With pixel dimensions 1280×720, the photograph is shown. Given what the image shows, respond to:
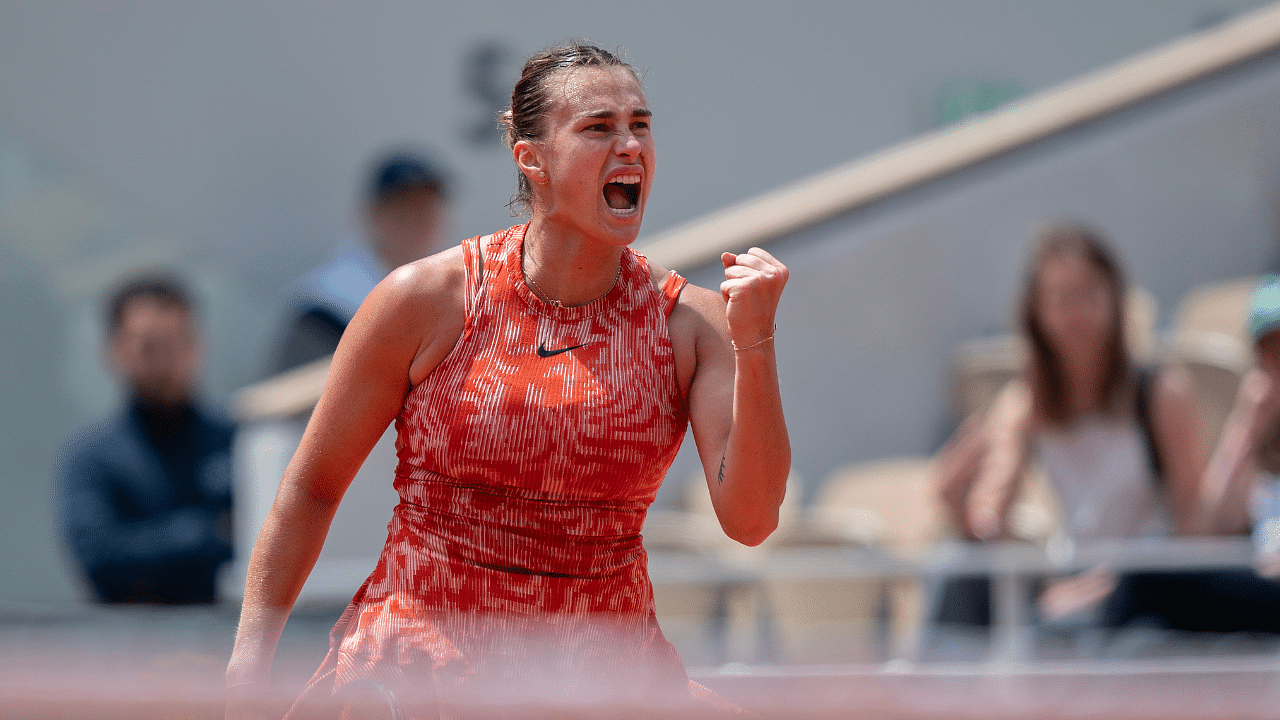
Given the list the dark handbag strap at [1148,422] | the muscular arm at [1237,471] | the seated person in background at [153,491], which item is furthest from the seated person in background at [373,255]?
the muscular arm at [1237,471]

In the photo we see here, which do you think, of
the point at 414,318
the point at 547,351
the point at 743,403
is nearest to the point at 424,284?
the point at 414,318

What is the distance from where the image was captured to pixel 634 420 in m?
1.70

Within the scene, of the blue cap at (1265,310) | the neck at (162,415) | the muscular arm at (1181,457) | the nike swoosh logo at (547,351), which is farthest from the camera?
the neck at (162,415)

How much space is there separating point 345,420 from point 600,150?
1.60 feet

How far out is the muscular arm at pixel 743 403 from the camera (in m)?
1.64

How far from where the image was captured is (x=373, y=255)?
167 inches

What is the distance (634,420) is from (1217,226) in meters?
4.00

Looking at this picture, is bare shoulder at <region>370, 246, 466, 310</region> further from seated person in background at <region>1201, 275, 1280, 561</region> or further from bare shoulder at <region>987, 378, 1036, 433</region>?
seated person in background at <region>1201, 275, 1280, 561</region>

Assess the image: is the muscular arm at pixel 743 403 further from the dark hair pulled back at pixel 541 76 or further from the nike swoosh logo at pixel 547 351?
the dark hair pulled back at pixel 541 76

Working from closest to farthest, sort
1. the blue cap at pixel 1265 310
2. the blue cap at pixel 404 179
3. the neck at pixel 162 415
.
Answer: the blue cap at pixel 1265 310
the neck at pixel 162 415
the blue cap at pixel 404 179

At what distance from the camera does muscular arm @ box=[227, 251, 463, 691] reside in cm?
173

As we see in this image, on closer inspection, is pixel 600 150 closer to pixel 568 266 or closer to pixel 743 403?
pixel 568 266

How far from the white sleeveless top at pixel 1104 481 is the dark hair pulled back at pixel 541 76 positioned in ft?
7.76

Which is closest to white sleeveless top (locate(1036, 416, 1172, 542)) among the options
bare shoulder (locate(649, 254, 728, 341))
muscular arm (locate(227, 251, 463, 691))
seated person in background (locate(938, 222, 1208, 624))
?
seated person in background (locate(938, 222, 1208, 624))
